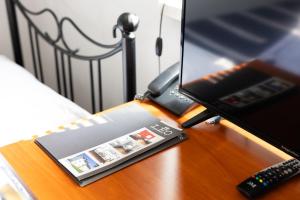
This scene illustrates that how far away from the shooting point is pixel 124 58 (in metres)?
1.36

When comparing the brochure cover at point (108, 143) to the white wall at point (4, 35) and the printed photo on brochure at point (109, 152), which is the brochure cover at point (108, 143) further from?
the white wall at point (4, 35)

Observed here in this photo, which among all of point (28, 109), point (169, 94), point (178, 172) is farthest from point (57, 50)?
point (178, 172)

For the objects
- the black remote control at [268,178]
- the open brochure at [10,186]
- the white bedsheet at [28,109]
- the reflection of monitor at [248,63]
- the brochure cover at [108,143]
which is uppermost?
the reflection of monitor at [248,63]

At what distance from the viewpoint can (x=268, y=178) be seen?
879 millimetres

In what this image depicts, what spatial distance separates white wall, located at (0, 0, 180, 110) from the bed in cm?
6

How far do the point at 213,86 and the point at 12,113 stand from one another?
87 centimetres

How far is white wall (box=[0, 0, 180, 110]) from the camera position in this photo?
1.58 m

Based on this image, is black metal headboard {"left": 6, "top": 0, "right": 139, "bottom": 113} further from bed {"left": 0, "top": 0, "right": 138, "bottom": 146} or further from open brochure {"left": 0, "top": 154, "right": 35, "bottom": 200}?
open brochure {"left": 0, "top": 154, "right": 35, "bottom": 200}

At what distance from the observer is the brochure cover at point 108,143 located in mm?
930

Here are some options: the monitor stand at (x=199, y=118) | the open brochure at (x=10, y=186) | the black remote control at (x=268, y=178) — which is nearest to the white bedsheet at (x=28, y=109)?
the open brochure at (x=10, y=186)

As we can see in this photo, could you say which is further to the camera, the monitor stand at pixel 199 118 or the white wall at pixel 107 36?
→ the white wall at pixel 107 36

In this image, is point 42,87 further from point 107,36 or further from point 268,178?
point 268,178

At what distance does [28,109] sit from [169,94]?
634 mm

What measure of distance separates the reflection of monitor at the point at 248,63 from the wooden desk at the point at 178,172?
0.08m
